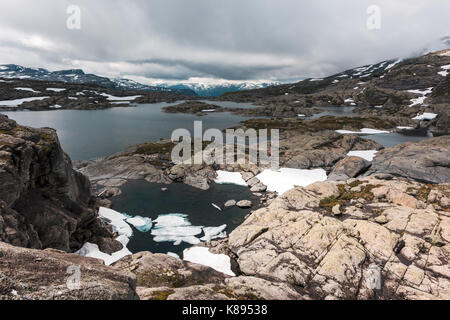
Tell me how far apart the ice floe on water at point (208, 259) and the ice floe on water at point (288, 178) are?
89.8 ft

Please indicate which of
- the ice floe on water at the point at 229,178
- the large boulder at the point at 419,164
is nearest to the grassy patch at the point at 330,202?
the ice floe on water at the point at 229,178

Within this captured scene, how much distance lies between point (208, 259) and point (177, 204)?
19.9 metres

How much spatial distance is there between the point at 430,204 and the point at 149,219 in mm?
41748

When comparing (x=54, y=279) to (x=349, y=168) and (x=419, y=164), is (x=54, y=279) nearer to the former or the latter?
(x=349, y=168)

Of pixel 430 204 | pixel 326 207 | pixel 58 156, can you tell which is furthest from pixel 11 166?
pixel 430 204

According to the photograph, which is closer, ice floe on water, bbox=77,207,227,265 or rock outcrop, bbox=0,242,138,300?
rock outcrop, bbox=0,242,138,300

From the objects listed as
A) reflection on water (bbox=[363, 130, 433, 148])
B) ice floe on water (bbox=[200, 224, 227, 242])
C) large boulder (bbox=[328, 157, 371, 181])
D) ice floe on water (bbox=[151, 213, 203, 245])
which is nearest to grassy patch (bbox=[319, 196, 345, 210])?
ice floe on water (bbox=[200, 224, 227, 242])

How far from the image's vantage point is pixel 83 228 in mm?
28969

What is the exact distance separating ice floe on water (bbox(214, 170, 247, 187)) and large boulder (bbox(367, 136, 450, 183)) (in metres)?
31.7

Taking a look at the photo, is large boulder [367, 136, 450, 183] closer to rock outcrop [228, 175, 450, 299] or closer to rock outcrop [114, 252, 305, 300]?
rock outcrop [228, 175, 450, 299]

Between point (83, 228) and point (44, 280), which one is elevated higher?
point (44, 280)

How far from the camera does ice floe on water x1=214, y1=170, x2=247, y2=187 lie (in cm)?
5695
